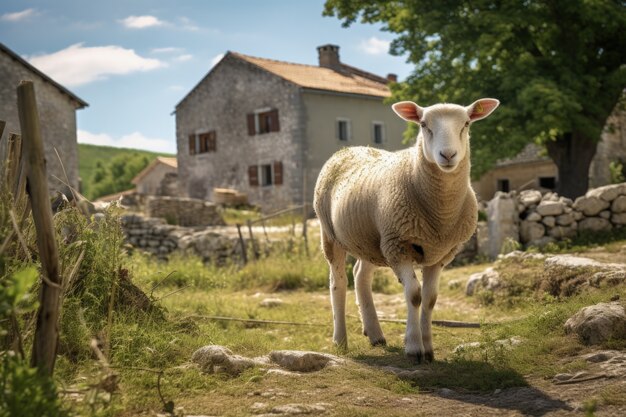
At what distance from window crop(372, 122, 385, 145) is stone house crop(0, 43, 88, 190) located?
44.1 feet

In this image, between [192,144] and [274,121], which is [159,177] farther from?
[274,121]

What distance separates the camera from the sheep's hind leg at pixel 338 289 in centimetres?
672

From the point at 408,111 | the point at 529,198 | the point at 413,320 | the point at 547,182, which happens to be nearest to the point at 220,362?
the point at 413,320

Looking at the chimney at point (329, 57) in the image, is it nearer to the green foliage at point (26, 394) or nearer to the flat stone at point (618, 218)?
the flat stone at point (618, 218)

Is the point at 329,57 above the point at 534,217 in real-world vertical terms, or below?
above

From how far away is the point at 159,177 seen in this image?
3759cm

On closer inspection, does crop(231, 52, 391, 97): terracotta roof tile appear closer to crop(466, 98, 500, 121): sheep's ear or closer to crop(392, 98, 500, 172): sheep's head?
crop(466, 98, 500, 121): sheep's ear

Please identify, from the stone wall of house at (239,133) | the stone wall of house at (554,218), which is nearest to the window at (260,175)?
the stone wall of house at (239,133)

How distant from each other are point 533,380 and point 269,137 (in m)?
25.2

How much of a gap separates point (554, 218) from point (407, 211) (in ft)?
26.3

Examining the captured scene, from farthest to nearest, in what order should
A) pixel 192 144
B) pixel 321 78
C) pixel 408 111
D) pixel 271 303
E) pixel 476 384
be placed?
pixel 192 144
pixel 321 78
pixel 271 303
pixel 408 111
pixel 476 384

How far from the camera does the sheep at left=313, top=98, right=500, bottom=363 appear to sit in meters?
5.21

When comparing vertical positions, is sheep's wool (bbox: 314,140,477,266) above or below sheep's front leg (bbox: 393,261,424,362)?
above

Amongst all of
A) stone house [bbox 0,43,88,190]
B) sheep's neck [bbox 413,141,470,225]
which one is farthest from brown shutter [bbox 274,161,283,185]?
sheep's neck [bbox 413,141,470,225]
